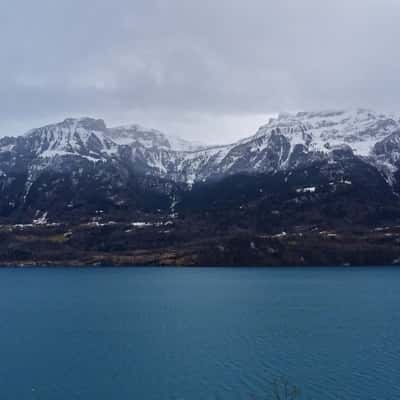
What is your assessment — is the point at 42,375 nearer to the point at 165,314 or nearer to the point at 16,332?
the point at 16,332

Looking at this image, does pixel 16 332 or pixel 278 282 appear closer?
pixel 16 332

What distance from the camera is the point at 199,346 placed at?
285 ft

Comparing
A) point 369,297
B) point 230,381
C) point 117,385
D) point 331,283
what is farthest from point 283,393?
point 331,283

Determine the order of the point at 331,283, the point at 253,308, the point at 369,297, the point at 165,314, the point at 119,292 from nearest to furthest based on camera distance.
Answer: the point at 165,314, the point at 253,308, the point at 369,297, the point at 119,292, the point at 331,283

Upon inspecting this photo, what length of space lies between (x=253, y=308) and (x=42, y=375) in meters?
66.6

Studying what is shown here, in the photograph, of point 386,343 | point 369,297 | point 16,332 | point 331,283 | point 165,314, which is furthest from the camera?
point 331,283

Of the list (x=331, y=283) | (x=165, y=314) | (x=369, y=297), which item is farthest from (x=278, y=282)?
(x=165, y=314)

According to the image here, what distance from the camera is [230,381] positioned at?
6719 cm

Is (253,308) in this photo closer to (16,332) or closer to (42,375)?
(16,332)

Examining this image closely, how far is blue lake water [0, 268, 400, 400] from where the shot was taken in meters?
65.5

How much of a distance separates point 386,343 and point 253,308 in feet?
151

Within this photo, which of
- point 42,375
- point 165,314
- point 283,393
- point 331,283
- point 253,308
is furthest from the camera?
point 331,283

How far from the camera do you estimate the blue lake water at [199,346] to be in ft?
215

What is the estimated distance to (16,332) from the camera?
101938 millimetres
